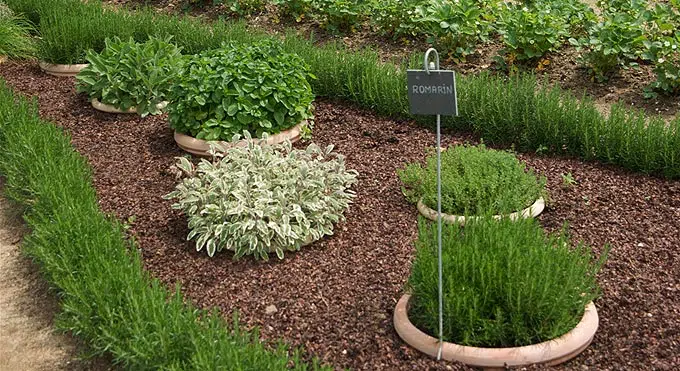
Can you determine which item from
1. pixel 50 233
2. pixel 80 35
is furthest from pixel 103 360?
pixel 80 35

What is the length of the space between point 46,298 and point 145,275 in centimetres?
74

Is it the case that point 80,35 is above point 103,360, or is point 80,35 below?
above

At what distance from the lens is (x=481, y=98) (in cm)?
642

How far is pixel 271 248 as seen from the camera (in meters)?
5.12

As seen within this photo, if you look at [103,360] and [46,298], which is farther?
[46,298]

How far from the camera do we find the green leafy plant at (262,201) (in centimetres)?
507

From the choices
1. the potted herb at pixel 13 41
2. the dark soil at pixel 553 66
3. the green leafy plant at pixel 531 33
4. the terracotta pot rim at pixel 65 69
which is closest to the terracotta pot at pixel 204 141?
the dark soil at pixel 553 66

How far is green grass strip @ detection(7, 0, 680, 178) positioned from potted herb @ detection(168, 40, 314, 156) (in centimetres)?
67

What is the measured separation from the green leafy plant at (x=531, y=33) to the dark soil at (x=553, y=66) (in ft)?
0.43

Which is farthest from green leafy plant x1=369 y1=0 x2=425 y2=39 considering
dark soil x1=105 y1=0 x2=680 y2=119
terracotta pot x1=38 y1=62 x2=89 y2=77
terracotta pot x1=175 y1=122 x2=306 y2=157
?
terracotta pot x1=38 y1=62 x2=89 y2=77

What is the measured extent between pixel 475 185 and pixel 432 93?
1.35 metres

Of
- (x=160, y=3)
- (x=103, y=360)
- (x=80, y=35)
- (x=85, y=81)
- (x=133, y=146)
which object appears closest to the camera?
(x=103, y=360)

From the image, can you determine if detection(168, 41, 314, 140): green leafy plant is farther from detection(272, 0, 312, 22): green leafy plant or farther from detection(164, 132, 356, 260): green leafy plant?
detection(272, 0, 312, 22): green leafy plant

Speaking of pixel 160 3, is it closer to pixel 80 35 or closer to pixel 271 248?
pixel 80 35
